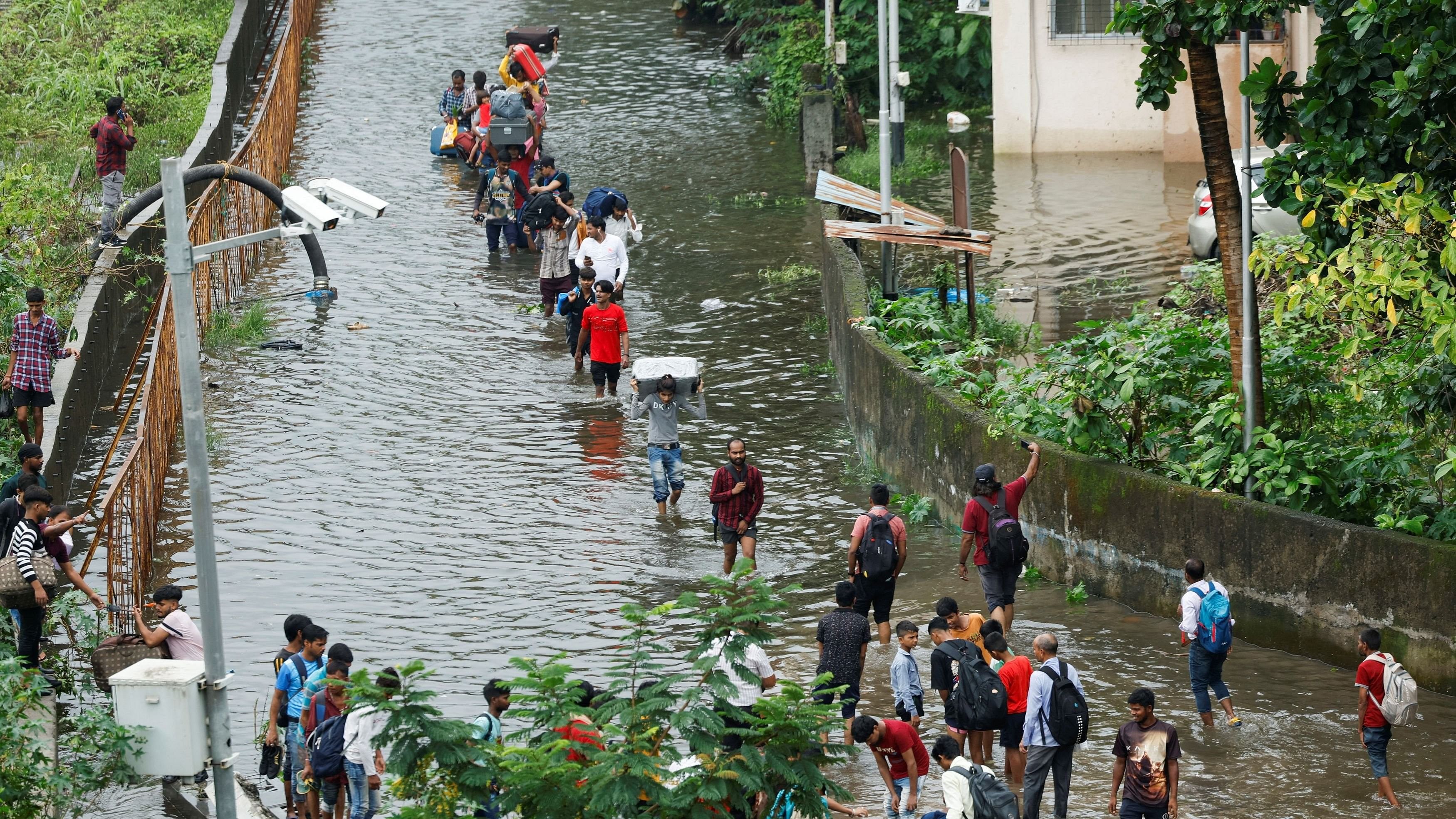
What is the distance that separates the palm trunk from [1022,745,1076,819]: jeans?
436cm

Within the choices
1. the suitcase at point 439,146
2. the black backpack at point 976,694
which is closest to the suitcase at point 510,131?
the suitcase at point 439,146

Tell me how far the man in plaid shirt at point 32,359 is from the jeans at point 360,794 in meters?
7.92

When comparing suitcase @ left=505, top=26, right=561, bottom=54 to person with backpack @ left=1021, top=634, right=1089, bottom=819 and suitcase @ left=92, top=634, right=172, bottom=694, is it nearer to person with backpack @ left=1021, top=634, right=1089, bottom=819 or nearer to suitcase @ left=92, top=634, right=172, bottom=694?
suitcase @ left=92, top=634, right=172, bottom=694

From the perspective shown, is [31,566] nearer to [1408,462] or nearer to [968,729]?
[968,729]

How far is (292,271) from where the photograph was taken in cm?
2448

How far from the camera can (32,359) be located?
1644 cm

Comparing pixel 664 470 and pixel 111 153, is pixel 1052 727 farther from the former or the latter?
pixel 111 153

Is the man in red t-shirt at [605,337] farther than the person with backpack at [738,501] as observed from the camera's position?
Yes

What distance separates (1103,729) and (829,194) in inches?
421

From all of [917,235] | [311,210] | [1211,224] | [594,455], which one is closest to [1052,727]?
[311,210]

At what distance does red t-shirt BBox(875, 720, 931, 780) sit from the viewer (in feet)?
33.5

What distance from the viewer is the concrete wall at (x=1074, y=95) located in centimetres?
2805

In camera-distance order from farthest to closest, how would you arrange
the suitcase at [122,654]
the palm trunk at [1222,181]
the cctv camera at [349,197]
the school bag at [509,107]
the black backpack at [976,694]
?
the school bag at [509,107], the palm trunk at [1222,181], the cctv camera at [349,197], the suitcase at [122,654], the black backpack at [976,694]

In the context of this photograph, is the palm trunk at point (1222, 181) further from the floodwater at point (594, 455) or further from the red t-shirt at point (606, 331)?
the red t-shirt at point (606, 331)
